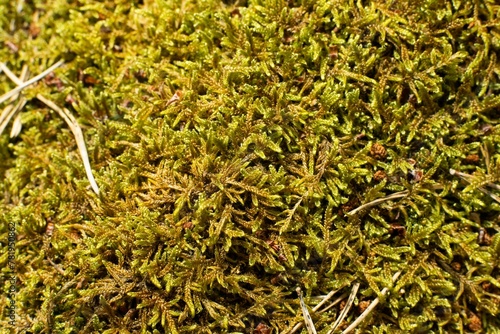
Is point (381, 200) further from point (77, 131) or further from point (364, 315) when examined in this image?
point (77, 131)

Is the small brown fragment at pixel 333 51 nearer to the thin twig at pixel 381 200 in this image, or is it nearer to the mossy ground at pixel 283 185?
the mossy ground at pixel 283 185

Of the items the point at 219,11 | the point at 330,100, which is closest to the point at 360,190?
the point at 330,100

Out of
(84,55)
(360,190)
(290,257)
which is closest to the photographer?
(290,257)

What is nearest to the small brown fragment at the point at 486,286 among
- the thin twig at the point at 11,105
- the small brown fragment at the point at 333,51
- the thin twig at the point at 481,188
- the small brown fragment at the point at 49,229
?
the thin twig at the point at 481,188

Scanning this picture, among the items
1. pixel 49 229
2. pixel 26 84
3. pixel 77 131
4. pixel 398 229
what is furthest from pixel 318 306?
pixel 26 84

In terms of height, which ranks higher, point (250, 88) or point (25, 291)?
point (250, 88)

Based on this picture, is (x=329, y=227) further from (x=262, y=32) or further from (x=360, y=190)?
(x=262, y=32)
